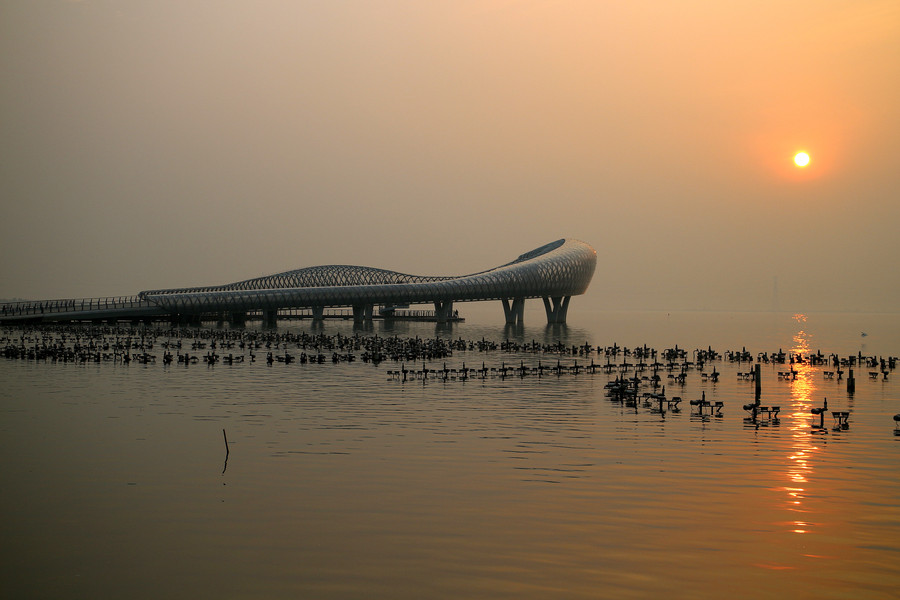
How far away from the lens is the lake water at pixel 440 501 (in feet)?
56.2

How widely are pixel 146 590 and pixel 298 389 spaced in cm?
3530

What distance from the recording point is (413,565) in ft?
58.1

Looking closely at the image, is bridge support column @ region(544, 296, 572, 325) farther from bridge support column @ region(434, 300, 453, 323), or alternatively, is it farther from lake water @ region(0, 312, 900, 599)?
lake water @ region(0, 312, 900, 599)

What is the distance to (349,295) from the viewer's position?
139875 mm

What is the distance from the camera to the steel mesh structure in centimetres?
13028

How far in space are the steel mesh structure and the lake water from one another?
285 ft

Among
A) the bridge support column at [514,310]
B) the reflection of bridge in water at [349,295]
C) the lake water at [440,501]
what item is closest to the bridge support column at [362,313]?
the reflection of bridge in water at [349,295]

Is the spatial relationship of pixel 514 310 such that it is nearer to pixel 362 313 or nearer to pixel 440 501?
pixel 362 313

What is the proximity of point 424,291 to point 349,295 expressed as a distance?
40.8ft

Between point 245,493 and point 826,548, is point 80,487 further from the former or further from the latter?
point 826,548

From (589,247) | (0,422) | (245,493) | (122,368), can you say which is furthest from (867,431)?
(589,247)

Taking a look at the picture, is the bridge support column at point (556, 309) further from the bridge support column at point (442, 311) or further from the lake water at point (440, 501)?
the lake water at point (440, 501)

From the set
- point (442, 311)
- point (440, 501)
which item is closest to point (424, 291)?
point (442, 311)

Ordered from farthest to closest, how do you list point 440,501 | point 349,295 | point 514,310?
point 514,310
point 349,295
point 440,501
